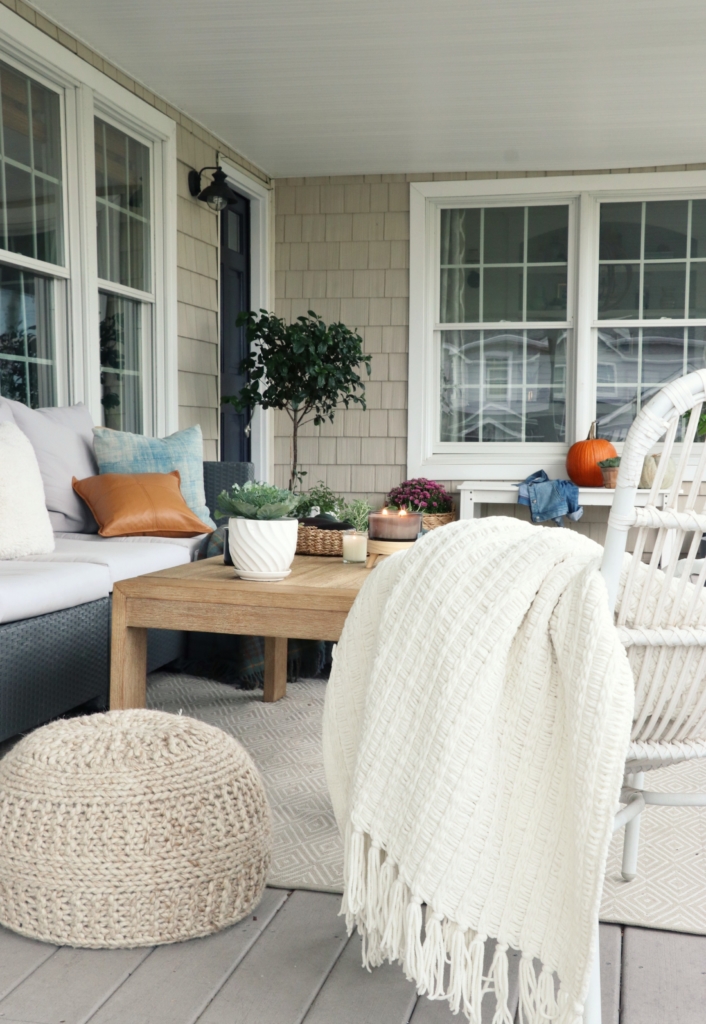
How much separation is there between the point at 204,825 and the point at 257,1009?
29 cm

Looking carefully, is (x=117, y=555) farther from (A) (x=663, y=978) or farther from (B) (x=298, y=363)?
(B) (x=298, y=363)

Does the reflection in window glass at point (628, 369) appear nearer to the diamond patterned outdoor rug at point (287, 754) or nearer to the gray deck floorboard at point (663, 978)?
the diamond patterned outdoor rug at point (287, 754)

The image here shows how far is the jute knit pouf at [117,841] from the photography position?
147cm

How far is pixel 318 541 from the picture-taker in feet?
9.26

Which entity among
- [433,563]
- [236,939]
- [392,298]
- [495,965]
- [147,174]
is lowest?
[236,939]

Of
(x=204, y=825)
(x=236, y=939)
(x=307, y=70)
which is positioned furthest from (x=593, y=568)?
(x=307, y=70)

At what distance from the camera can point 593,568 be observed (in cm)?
122

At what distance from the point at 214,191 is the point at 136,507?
2254 mm

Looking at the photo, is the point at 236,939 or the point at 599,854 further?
the point at 236,939

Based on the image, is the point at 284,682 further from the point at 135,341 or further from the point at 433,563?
the point at 135,341

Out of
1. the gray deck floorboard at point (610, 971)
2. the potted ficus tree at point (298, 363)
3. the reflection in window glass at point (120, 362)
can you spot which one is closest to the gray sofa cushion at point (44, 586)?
the gray deck floorboard at point (610, 971)

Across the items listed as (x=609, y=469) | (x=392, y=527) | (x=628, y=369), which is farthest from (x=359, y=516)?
(x=628, y=369)

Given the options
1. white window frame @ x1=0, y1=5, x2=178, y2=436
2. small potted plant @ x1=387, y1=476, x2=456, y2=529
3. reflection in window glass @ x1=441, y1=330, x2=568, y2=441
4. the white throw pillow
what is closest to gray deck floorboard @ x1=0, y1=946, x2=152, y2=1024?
the white throw pillow

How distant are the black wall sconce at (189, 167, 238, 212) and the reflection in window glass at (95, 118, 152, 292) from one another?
→ 0.36 meters
